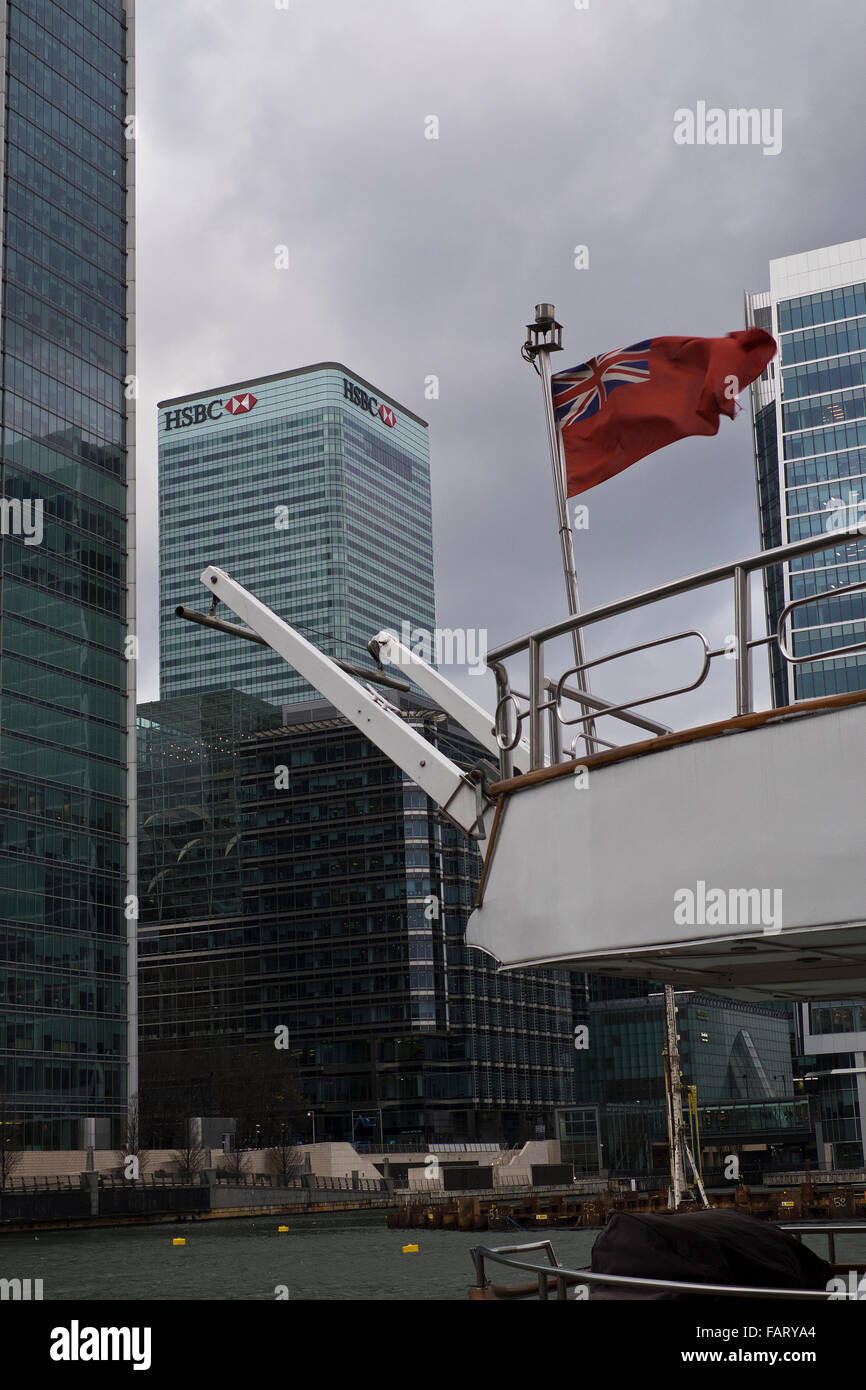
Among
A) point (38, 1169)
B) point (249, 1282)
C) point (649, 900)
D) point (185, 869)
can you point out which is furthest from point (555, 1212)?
point (185, 869)

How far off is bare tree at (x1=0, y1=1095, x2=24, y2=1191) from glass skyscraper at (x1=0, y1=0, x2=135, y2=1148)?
0.78ft

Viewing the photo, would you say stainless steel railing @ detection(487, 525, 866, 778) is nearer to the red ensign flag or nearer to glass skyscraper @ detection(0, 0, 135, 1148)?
the red ensign flag

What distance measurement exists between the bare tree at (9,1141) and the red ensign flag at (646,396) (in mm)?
79422

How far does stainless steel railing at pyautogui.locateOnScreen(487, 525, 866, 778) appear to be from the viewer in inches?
247

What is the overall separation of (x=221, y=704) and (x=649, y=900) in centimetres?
16651

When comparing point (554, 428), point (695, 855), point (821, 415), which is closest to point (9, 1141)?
point (821, 415)

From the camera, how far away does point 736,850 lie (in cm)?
593

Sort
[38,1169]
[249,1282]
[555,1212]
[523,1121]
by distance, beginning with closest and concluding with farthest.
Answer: [249,1282] < [555,1212] < [38,1169] < [523,1121]

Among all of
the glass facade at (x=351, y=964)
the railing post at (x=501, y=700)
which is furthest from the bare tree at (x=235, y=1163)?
the railing post at (x=501, y=700)

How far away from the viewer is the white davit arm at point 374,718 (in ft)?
27.3

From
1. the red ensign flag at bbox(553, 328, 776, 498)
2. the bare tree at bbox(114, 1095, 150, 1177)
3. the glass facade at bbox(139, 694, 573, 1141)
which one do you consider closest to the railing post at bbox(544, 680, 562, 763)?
the red ensign flag at bbox(553, 328, 776, 498)

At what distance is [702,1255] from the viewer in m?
6.54

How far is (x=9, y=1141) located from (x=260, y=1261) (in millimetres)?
42671
